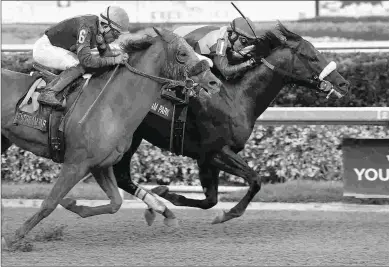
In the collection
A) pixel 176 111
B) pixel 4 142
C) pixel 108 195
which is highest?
pixel 176 111

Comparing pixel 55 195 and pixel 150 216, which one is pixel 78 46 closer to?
pixel 55 195

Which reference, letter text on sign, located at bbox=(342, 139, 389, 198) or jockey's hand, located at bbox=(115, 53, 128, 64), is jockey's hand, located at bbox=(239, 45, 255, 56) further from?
letter text on sign, located at bbox=(342, 139, 389, 198)

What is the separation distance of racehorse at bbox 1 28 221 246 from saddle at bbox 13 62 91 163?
0.18 feet

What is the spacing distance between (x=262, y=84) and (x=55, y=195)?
2270mm

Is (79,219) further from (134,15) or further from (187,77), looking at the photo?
(134,15)

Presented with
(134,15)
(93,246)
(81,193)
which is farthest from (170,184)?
→ (134,15)

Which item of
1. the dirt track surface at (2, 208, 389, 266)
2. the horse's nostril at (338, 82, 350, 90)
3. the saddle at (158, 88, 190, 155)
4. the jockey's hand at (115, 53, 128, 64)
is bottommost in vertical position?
the dirt track surface at (2, 208, 389, 266)

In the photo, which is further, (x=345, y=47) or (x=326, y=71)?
(x=345, y=47)

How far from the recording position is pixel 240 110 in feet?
25.7

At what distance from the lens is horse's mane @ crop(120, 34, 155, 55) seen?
7.10 meters

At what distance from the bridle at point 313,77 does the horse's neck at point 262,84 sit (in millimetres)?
38

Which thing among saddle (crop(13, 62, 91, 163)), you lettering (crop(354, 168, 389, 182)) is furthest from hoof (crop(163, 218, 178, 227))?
you lettering (crop(354, 168, 389, 182))

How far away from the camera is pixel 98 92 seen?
6988 millimetres

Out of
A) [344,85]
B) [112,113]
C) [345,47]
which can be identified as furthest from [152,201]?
[345,47]
